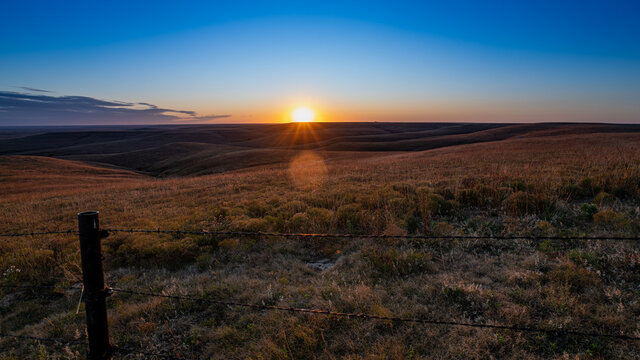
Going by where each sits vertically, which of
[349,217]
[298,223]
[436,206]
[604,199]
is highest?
[604,199]

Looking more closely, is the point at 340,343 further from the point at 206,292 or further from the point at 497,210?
the point at 497,210

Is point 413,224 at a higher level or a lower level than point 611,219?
lower

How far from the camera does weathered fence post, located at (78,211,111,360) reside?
104 inches

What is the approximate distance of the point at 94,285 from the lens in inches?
108

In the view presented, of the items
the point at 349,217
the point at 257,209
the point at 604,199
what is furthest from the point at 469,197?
the point at 257,209

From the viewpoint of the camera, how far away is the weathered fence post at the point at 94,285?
104 inches

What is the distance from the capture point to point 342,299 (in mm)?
4293

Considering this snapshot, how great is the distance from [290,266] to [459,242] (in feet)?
11.5

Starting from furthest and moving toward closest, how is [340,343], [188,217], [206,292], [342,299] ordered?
[188,217] → [206,292] → [342,299] → [340,343]

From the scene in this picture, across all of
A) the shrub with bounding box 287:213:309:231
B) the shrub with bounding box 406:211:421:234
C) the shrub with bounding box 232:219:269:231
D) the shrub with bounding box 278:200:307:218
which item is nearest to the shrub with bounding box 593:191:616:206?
the shrub with bounding box 406:211:421:234

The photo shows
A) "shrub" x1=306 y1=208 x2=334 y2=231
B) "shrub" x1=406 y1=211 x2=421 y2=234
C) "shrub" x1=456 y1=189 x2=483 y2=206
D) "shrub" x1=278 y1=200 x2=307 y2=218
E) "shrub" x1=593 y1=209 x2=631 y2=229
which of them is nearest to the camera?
"shrub" x1=593 y1=209 x2=631 y2=229

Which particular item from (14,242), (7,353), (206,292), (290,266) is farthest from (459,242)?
(14,242)

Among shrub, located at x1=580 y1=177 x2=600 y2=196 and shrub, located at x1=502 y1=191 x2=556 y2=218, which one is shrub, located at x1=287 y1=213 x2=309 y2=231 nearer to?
shrub, located at x1=502 y1=191 x2=556 y2=218

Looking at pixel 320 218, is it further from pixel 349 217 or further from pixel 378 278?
pixel 378 278
